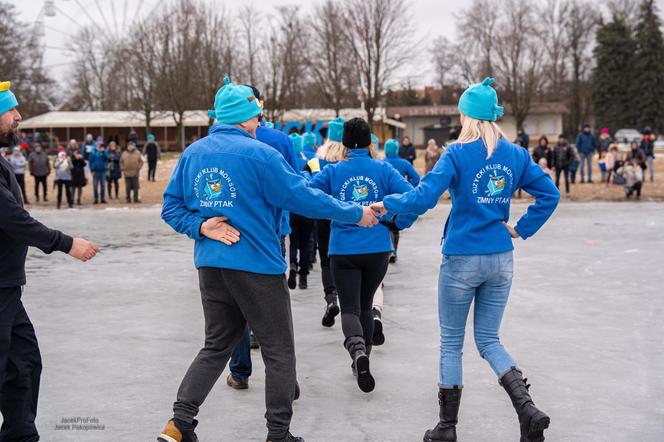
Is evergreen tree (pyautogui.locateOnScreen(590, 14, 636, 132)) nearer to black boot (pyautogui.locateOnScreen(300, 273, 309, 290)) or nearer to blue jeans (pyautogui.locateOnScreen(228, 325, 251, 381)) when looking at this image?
black boot (pyautogui.locateOnScreen(300, 273, 309, 290))

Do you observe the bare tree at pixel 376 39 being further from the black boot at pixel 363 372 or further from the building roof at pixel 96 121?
the black boot at pixel 363 372

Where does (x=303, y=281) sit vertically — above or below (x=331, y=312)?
below

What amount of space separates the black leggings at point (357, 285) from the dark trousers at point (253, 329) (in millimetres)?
1438

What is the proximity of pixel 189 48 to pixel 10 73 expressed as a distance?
588 inches

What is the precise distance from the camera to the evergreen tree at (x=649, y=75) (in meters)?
70.2

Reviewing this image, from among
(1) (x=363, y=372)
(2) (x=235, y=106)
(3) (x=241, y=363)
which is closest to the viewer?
(2) (x=235, y=106)

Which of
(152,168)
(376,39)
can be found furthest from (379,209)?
(376,39)

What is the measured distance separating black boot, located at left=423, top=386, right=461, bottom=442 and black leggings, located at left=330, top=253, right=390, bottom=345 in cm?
114

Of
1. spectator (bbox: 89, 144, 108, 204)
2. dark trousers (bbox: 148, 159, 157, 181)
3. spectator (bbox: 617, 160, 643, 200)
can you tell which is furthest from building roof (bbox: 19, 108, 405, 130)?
spectator (bbox: 617, 160, 643, 200)

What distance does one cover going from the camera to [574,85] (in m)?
75.4

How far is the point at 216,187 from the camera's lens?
4.21m

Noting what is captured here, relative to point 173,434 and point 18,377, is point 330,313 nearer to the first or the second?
point 173,434

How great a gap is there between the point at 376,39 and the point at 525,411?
1732 inches

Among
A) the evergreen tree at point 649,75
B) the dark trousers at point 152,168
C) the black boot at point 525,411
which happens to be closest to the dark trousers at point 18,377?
the black boot at point 525,411
